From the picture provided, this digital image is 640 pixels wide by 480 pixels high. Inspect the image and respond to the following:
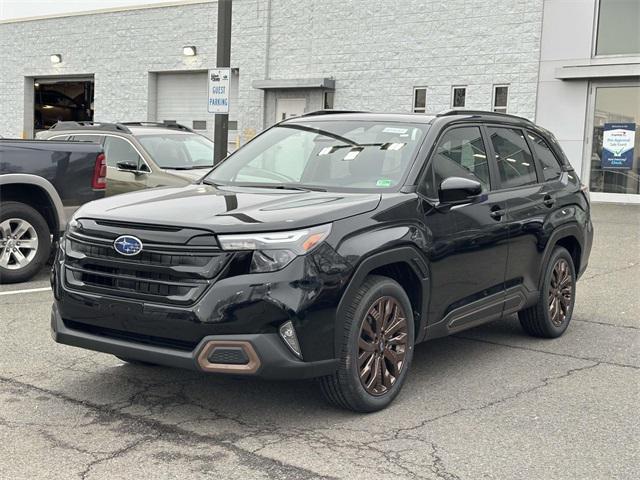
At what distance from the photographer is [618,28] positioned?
1805cm

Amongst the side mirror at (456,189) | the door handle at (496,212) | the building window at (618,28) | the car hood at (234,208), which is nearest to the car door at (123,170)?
the car hood at (234,208)

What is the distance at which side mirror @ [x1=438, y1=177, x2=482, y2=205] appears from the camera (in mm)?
4930

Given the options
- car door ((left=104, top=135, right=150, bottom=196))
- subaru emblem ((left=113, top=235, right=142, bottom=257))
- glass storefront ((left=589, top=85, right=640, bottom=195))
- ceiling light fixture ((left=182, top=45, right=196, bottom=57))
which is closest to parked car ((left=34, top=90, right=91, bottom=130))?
ceiling light fixture ((left=182, top=45, right=196, bottom=57))

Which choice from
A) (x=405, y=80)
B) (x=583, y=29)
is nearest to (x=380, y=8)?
(x=405, y=80)

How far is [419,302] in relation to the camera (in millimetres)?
4871

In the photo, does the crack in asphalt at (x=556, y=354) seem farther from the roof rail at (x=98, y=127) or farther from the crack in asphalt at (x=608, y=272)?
the roof rail at (x=98, y=127)

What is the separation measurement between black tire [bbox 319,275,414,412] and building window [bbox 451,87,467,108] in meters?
16.1

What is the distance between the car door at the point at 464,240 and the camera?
500 cm

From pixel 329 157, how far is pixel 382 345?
1447 millimetres

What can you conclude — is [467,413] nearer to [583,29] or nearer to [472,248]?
[472,248]

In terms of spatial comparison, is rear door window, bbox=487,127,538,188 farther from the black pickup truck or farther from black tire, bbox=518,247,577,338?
the black pickup truck

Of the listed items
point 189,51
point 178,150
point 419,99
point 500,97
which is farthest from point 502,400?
point 189,51

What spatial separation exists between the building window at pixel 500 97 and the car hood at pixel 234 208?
15.6m

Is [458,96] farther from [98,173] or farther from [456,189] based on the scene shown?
[456,189]
